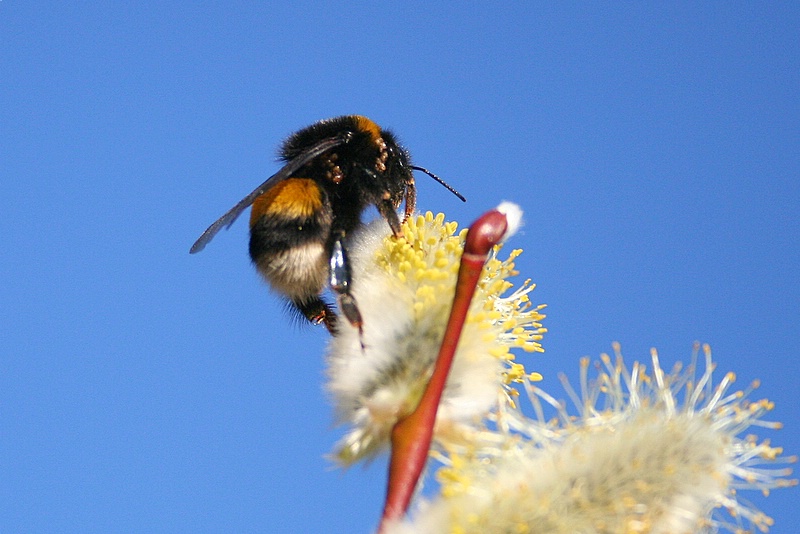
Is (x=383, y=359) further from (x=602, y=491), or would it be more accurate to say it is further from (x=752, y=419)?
(x=752, y=419)

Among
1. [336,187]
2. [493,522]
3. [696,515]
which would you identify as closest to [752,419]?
[696,515]

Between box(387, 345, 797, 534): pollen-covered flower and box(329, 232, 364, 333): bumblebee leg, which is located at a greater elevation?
box(329, 232, 364, 333): bumblebee leg

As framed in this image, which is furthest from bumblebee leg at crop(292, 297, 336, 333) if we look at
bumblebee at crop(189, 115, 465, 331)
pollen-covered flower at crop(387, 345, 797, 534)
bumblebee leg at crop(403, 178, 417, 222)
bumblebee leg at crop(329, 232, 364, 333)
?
pollen-covered flower at crop(387, 345, 797, 534)

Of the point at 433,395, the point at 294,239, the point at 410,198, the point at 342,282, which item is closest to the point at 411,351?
the point at 433,395

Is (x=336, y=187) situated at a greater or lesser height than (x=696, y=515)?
greater

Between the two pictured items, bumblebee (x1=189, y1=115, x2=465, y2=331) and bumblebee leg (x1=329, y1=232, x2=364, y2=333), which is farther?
bumblebee (x1=189, y1=115, x2=465, y2=331)

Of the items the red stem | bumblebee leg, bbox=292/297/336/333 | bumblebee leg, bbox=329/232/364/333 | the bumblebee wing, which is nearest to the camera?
the red stem

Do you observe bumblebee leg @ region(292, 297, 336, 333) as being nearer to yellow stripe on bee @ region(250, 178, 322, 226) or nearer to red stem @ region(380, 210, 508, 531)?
yellow stripe on bee @ region(250, 178, 322, 226)
